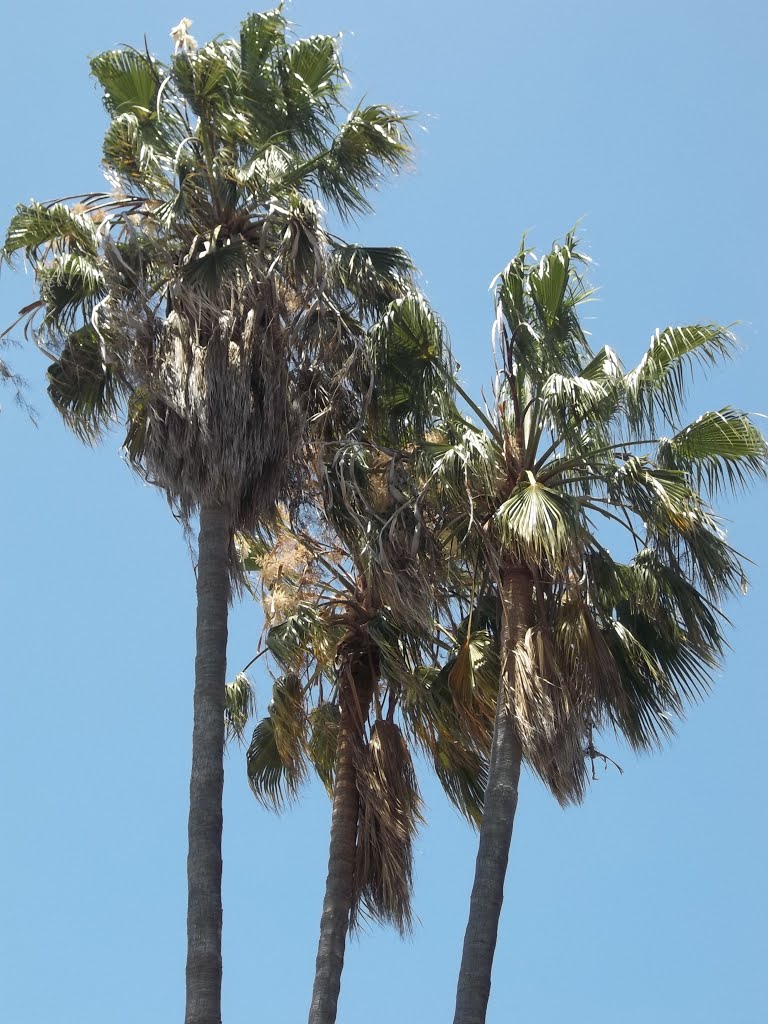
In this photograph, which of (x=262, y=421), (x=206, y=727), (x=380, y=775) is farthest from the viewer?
(x=380, y=775)

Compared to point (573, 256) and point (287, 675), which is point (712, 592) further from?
point (287, 675)

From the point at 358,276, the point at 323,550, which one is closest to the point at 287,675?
the point at 323,550

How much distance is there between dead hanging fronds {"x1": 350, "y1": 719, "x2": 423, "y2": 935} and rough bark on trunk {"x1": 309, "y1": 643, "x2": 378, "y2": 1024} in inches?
4.9

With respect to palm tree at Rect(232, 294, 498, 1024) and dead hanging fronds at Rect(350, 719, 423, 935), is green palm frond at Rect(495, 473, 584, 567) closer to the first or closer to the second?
palm tree at Rect(232, 294, 498, 1024)

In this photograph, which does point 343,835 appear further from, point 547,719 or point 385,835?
point 547,719

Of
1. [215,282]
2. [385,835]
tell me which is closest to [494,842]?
[385,835]

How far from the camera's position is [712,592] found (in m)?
16.6

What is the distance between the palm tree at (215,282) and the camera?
16.3 metres

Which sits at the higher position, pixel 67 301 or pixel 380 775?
pixel 67 301

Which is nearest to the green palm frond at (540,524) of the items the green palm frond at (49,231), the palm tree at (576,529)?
the palm tree at (576,529)

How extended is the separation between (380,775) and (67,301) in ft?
19.4

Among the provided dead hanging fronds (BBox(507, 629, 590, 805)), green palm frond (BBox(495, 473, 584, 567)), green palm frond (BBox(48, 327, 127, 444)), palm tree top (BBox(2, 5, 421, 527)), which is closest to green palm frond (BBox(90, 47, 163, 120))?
palm tree top (BBox(2, 5, 421, 527))

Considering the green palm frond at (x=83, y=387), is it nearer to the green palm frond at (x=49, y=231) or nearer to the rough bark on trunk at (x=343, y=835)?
the green palm frond at (x=49, y=231)

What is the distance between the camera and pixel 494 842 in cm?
1527
